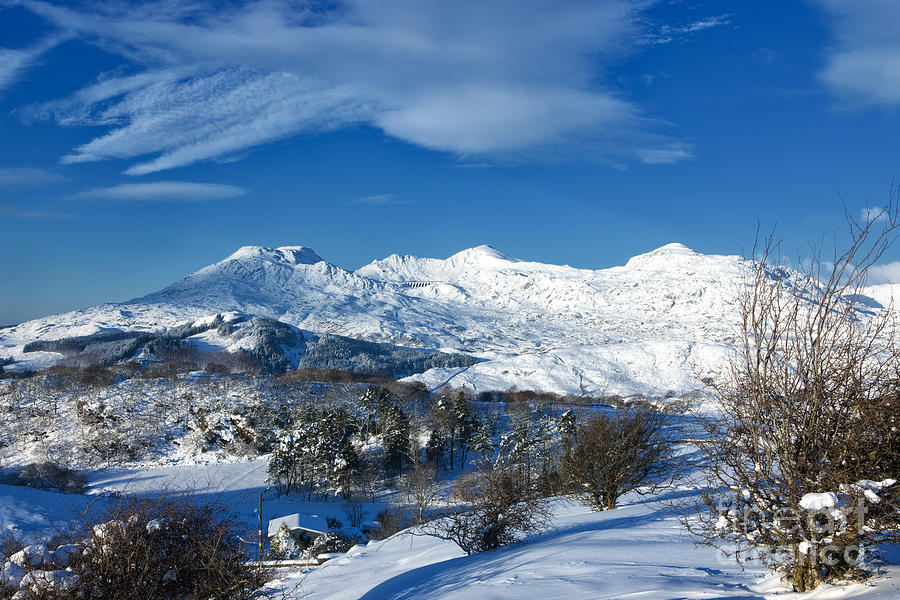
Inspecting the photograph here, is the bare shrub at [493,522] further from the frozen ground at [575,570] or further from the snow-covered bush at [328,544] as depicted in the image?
the snow-covered bush at [328,544]

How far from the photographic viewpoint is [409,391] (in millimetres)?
102688

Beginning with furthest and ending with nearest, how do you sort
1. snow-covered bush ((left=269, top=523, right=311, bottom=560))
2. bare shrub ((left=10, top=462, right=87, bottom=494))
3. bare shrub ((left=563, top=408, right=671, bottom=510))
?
bare shrub ((left=10, top=462, right=87, bottom=494)), snow-covered bush ((left=269, top=523, right=311, bottom=560)), bare shrub ((left=563, top=408, right=671, bottom=510))

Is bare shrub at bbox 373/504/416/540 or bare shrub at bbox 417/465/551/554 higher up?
bare shrub at bbox 417/465/551/554

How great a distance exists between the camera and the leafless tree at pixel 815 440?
7.02m

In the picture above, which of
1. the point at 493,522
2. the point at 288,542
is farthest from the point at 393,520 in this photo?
the point at 493,522

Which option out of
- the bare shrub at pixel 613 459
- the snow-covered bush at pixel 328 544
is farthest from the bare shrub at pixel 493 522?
the snow-covered bush at pixel 328 544

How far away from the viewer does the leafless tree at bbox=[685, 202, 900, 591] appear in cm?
702

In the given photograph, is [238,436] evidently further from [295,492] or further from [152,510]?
[152,510]

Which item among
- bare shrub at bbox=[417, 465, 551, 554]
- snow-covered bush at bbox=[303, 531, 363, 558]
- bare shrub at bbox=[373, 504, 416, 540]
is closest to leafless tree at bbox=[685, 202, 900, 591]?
bare shrub at bbox=[417, 465, 551, 554]

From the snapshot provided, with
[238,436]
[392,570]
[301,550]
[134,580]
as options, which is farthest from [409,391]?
[134,580]

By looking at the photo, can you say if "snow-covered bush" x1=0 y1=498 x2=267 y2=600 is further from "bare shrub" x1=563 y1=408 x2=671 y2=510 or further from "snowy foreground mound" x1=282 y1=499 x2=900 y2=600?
"bare shrub" x1=563 y1=408 x2=671 y2=510

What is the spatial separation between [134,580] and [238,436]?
64270mm

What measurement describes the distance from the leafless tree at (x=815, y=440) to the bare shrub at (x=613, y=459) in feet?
49.1

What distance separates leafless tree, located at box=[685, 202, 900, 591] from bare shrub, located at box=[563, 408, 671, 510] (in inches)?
590
